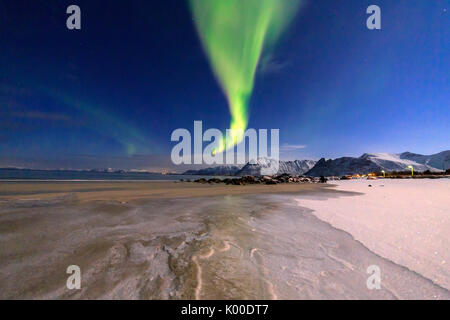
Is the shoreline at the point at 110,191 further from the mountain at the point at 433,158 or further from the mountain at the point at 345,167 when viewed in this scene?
the mountain at the point at 433,158

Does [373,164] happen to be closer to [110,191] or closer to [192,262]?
[110,191]

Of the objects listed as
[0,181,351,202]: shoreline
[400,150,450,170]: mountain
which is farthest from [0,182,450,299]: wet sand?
[400,150,450,170]: mountain

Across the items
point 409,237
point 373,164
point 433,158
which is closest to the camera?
point 409,237

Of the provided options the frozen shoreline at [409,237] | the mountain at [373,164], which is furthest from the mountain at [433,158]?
the frozen shoreline at [409,237]

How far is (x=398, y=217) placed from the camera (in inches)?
238

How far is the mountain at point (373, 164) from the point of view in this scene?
115 m

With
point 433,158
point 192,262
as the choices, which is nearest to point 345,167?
point 433,158

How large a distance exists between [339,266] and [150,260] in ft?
10.1

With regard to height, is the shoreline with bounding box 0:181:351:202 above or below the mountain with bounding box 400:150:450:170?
below

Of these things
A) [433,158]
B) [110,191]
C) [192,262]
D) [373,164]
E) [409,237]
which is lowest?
[110,191]

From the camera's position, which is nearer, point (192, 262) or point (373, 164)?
point (192, 262)

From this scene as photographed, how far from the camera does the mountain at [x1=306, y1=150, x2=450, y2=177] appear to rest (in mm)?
114562

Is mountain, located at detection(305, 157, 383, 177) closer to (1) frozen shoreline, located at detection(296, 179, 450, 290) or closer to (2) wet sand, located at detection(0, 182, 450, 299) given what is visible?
(1) frozen shoreline, located at detection(296, 179, 450, 290)

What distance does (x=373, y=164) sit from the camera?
113938mm
